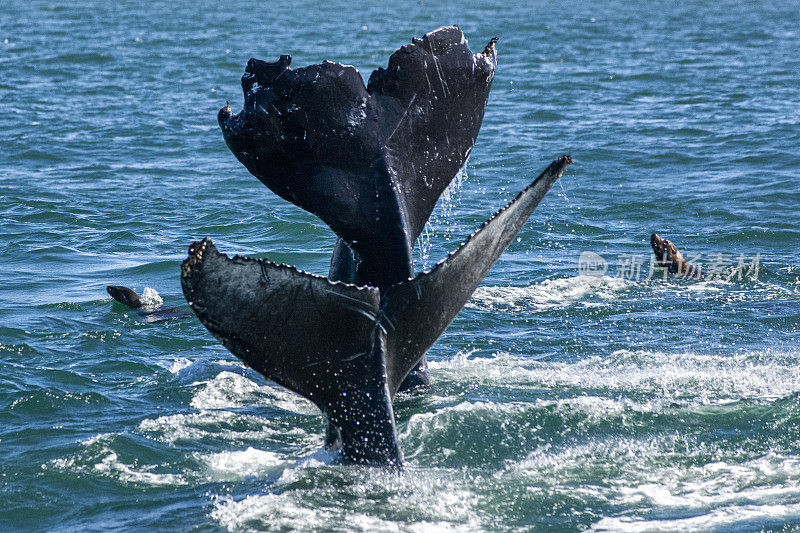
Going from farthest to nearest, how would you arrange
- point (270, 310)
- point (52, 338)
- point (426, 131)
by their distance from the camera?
point (52, 338) < point (426, 131) < point (270, 310)

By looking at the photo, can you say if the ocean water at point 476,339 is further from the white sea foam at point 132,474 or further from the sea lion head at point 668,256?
the sea lion head at point 668,256

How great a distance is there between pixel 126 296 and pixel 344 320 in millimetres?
5354

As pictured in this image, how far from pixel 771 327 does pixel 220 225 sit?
7.05m

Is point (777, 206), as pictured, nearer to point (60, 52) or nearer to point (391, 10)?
point (60, 52)

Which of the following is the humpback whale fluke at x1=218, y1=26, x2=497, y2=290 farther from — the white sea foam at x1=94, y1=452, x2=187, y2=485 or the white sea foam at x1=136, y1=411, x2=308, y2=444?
the white sea foam at x1=94, y1=452, x2=187, y2=485

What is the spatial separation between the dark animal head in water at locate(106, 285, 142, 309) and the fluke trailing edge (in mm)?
3897

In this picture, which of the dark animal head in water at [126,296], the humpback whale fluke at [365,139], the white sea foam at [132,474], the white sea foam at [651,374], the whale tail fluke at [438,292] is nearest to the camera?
the whale tail fluke at [438,292]

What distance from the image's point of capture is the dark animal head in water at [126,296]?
368 inches

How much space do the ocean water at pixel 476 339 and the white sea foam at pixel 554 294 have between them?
4 centimetres

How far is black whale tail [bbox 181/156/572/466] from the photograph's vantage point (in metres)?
4.34

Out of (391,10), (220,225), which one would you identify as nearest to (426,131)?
(220,225)

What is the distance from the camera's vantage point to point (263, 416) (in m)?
6.55

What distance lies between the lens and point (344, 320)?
15.0 feet

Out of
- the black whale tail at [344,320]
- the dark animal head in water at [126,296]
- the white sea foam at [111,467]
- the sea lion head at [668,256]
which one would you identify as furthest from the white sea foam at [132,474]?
the sea lion head at [668,256]
